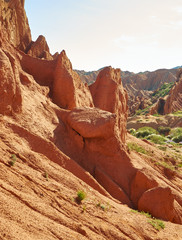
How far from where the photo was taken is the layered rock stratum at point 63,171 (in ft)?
19.5

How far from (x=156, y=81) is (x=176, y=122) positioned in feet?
259

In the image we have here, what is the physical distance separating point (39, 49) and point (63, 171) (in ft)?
38.6

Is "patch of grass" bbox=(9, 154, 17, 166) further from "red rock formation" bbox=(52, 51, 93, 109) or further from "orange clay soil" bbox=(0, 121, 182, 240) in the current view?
"red rock formation" bbox=(52, 51, 93, 109)

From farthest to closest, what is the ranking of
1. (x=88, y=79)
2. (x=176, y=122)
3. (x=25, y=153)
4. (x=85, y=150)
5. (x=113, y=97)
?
(x=88, y=79) → (x=176, y=122) → (x=113, y=97) → (x=85, y=150) → (x=25, y=153)

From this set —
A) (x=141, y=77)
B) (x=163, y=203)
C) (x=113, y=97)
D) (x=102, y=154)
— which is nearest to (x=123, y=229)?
(x=163, y=203)

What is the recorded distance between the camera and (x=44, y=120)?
10.6 meters

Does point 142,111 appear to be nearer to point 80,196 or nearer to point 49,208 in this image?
point 80,196

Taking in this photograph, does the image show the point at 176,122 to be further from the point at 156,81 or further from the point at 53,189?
the point at 156,81

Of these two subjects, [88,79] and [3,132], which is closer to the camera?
[3,132]

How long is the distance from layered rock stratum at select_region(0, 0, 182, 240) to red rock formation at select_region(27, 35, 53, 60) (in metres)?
1.77

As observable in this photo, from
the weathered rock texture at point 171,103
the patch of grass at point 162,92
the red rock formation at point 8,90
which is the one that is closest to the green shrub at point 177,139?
the weathered rock texture at point 171,103

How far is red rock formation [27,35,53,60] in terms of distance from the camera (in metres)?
16.8

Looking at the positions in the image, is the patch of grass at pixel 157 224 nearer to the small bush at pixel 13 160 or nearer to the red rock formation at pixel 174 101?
the small bush at pixel 13 160

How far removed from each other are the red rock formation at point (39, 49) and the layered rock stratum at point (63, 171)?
177 centimetres
